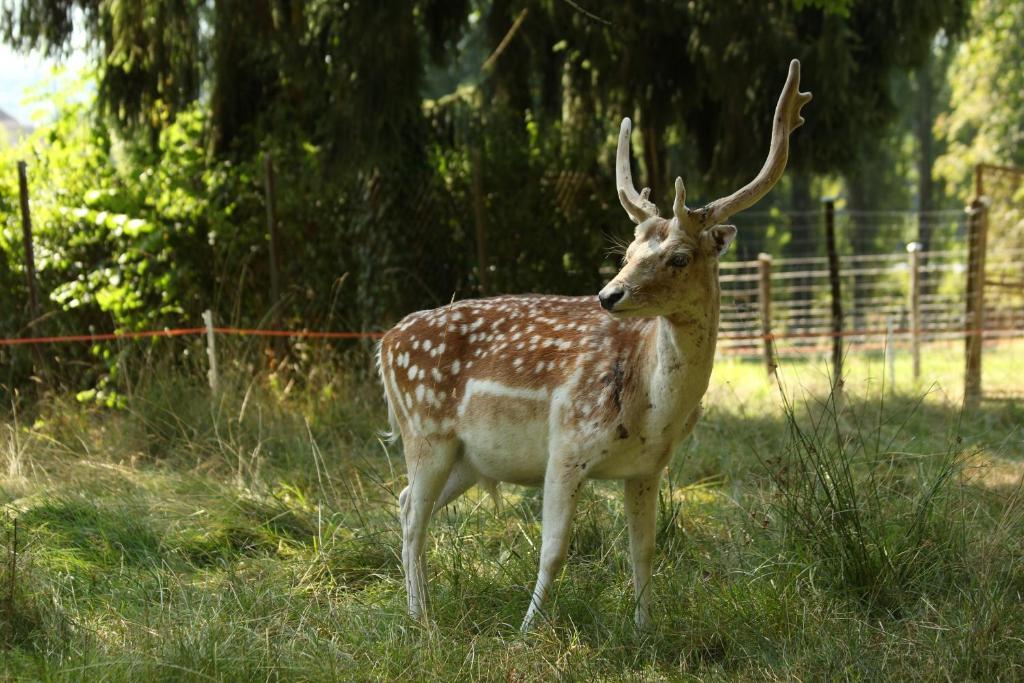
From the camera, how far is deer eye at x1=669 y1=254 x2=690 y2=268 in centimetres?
392

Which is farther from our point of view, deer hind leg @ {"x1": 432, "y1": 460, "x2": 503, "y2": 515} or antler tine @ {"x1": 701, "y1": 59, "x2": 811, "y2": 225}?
deer hind leg @ {"x1": 432, "y1": 460, "x2": 503, "y2": 515}

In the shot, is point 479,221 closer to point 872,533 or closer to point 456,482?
point 456,482

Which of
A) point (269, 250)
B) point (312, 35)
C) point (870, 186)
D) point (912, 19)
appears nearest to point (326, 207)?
point (269, 250)

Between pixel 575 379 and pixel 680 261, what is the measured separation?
62 centimetres

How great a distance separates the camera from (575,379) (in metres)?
4.25

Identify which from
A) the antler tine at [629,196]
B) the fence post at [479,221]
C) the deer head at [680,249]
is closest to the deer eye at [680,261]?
the deer head at [680,249]

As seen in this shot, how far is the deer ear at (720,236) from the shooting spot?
13.2ft

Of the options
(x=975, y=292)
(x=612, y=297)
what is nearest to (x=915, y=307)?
(x=975, y=292)

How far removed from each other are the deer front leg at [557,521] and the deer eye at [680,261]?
0.80 meters

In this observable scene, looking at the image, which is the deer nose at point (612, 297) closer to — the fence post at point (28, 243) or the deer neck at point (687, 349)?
the deer neck at point (687, 349)

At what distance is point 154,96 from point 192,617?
599 centimetres

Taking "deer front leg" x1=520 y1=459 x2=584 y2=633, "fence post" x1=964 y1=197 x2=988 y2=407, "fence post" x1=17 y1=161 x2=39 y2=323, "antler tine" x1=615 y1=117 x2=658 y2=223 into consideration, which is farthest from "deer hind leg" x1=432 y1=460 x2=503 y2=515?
"fence post" x1=964 y1=197 x2=988 y2=407

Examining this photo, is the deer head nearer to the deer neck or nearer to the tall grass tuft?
the deer neck

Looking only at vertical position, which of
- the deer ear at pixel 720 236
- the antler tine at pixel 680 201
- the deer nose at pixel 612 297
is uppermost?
the antler tine at pixel 680 201
